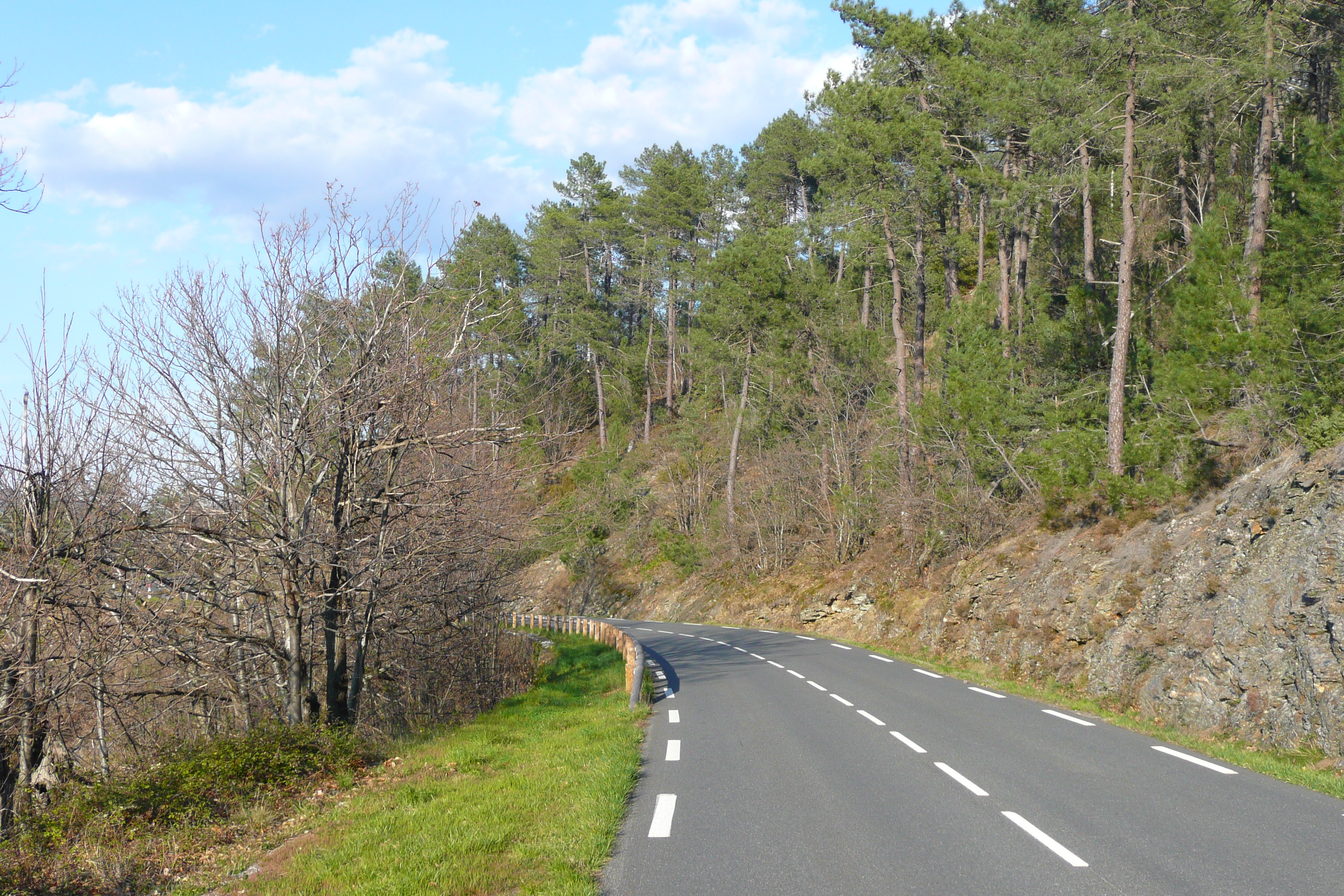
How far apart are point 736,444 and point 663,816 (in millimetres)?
33326

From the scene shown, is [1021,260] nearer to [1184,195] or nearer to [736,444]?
[1184,195]

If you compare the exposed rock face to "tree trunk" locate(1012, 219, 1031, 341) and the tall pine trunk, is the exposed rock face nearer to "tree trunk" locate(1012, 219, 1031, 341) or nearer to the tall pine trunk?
"tree trunk" locate(1012, 219, 1031, 341)

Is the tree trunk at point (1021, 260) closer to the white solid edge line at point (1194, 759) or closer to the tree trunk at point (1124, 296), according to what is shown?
the tree trunk at point (1124, 296)

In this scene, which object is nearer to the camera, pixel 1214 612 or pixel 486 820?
pixel 486 820

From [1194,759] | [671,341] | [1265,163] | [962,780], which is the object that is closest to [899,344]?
[1265,163]

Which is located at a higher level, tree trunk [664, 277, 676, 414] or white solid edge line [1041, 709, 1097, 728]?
tree trunk [664, 277, 676, 414]

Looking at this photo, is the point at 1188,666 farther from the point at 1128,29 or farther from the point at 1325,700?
the point at 1128,29

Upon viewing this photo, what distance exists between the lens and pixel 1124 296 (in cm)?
1855

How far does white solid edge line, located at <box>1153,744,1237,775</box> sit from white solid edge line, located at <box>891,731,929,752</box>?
2.68 metres

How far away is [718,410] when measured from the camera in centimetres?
5350

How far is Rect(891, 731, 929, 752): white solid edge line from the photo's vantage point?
32.1 ft

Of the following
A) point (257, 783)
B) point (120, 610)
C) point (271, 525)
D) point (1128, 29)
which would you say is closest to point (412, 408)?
point (271, 525)

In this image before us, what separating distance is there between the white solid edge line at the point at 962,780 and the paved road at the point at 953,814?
0.08ft

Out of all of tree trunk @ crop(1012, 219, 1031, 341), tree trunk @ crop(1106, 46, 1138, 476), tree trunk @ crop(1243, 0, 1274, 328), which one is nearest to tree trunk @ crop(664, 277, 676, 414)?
tree trunk @ crop(1012, 219, 1031, 341)
